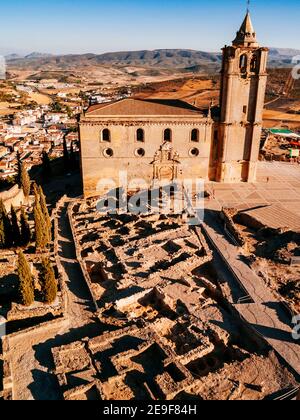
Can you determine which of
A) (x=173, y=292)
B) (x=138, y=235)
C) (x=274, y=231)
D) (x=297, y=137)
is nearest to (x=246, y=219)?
(x=274, y=231)

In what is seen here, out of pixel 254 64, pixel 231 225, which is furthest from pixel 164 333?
pixel 254 64

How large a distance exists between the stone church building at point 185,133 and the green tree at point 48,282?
15787 mm

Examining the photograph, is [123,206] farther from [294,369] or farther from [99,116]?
[294,369]

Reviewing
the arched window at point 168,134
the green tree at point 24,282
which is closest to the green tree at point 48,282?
the green tree at point 24,282

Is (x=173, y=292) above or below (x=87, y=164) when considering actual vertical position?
below

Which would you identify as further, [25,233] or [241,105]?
[241,105]

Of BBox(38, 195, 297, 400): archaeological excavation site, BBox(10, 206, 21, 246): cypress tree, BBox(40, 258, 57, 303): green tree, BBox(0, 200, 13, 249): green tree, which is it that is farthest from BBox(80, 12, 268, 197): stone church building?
BBox(40, 258, 57, 303): green tree

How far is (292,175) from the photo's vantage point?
38.3 m

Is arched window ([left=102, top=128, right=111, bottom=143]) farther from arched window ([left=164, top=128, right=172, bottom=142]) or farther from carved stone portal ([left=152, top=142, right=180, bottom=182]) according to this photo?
arched window ([left=164, top=128, right=172, bottom=142])

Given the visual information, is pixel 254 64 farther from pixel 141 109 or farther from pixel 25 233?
pixel 25 233

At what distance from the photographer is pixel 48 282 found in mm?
18984

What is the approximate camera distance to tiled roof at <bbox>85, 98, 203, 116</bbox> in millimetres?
32781

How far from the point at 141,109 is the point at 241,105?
885 cm
